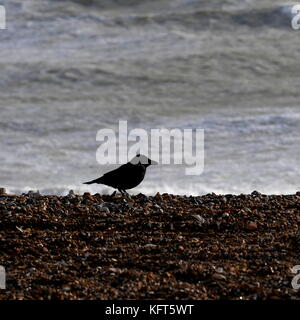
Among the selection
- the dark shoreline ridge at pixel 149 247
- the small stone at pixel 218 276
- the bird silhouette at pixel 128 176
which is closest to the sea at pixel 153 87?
the bird silhouette at pixel 128 176

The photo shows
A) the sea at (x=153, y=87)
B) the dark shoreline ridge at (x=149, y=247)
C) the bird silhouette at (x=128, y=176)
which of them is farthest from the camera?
the sea at (x=153, y=87)

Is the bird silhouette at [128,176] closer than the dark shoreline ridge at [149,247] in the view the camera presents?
No

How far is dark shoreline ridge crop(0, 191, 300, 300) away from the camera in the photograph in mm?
6395

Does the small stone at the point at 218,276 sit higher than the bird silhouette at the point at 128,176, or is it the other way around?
the bird silhouette at the point at 128,176

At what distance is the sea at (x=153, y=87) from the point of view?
1677 centimetres

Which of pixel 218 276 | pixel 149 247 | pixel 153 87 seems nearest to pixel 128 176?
pixel 149 247

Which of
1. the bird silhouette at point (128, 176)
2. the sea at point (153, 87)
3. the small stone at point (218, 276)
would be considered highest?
the sea at point (153, 87)

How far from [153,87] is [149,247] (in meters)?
17.8

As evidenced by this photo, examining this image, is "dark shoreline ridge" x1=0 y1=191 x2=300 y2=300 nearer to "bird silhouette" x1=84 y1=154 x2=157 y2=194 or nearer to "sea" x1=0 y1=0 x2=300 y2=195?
"bird silhouette" x1=84 y1=154 x2=157 y2=194

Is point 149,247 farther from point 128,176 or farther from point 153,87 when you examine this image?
point 153,87

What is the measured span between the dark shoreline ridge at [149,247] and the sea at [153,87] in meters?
4.98

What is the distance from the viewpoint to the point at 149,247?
745 cm

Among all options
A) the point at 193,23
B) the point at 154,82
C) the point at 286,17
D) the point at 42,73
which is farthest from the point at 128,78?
the point at 286,17

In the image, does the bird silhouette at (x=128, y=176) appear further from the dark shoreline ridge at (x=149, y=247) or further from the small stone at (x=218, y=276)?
the small stone at (x=218, y=276)
